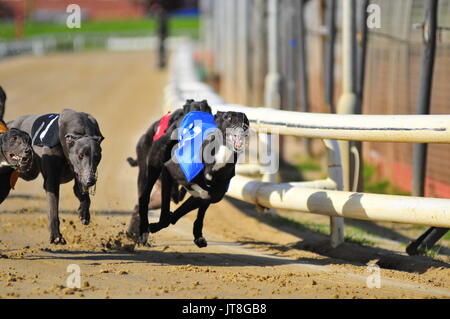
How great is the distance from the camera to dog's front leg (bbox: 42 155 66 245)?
5699 millimetres

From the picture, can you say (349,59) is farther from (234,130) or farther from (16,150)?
(16,150)

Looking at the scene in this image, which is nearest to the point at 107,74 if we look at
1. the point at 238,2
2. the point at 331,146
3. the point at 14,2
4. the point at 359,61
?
the point at 238,2

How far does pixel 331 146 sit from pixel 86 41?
1777 inches

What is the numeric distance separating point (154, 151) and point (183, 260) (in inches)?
29.2

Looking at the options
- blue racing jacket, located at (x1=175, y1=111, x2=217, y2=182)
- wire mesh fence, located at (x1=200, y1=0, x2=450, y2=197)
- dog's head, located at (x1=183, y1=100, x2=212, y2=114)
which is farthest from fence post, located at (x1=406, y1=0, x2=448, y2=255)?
blue racing jacket, located at (x1=175, y1=111, x2=217, y2=182)

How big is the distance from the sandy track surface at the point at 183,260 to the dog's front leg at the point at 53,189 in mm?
147

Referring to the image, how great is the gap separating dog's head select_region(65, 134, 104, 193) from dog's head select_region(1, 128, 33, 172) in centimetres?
26

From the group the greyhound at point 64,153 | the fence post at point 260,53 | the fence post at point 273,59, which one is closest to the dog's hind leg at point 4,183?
the greyhound at point 64,153

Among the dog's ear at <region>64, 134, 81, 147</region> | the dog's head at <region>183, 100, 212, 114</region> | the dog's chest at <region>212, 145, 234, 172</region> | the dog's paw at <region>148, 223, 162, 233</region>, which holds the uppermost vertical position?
the dog's head at <region>183, 100, 212, 114</region>

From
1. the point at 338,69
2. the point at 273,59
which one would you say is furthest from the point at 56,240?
the point at 338,69

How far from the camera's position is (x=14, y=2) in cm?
5631

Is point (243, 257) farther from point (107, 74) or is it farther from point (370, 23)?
point (107, 74)

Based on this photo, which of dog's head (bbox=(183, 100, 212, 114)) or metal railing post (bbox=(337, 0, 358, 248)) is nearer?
dog's head (bbox=(183, 100, 212, 114))
